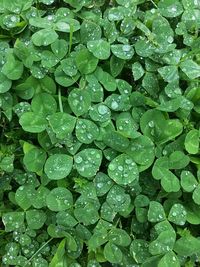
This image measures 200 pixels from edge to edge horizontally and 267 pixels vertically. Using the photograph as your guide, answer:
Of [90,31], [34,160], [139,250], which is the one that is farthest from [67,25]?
[139,250]

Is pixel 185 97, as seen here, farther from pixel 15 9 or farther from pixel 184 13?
pixel 15 9

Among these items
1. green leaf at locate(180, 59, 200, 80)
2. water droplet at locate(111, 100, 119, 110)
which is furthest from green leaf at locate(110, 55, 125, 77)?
green leaf at locate(180, 59, 200, 80)

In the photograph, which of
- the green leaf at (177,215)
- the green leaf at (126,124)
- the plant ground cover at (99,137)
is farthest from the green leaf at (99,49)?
Answer: the green leaf at (177,215)

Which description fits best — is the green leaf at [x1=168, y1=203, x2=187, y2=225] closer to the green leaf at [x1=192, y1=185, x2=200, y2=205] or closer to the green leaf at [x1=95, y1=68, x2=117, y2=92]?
the green leaf at [x1=192, y1=185, x2=200, y2=205]

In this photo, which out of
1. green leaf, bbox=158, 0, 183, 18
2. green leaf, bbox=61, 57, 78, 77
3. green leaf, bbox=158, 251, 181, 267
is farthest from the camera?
green leaf, bbox=158, 0, 183, 18

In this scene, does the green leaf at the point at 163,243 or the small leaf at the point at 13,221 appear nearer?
the green leaf at the point at 163,243

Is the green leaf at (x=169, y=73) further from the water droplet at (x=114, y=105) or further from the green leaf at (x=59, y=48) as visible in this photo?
the green leaf at (x=59, y=48)

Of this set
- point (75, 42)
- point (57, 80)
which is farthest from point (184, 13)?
point (57, 80)
